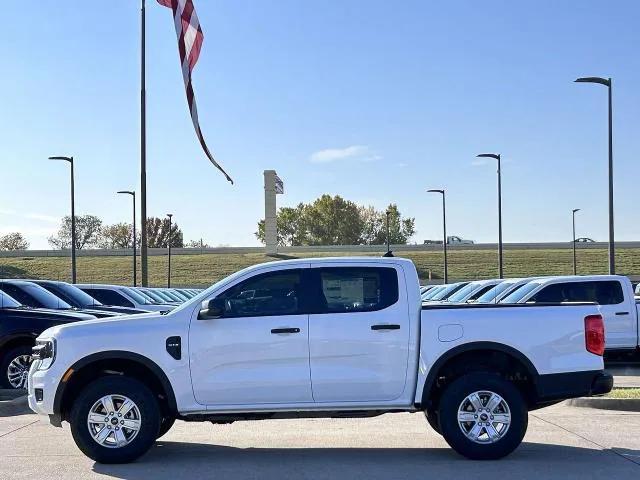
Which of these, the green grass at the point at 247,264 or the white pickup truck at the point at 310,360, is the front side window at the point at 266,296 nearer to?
the white pickup truck at the point at 310,360

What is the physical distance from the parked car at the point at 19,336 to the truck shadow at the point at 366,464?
4405 mm

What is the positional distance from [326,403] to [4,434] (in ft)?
13.5

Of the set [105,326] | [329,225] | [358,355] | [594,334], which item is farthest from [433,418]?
[329,225]

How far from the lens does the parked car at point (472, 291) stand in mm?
21859

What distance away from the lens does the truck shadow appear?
764 cm

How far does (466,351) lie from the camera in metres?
8.26

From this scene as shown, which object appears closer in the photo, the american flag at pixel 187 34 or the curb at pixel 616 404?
the curb at pixel 616 404

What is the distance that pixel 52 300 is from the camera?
49.2ft

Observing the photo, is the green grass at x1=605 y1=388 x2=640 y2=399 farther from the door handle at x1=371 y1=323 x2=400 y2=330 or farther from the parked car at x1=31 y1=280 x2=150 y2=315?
the parked car at x1=31 y1=280 x2=150 y2=315

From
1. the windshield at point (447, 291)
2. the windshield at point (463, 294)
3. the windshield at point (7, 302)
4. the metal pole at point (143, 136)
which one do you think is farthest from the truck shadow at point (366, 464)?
the metal pole at point (143, 136)

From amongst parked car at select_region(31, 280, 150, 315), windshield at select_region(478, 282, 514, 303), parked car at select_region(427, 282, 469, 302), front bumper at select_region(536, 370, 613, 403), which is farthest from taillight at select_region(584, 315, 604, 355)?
parked car at select_region(427, 282, 469, 302)

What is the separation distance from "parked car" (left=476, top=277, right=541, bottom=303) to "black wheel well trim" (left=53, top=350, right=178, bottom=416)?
11.2 meters

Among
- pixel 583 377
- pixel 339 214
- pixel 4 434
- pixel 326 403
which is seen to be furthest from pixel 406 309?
pixel 339 214

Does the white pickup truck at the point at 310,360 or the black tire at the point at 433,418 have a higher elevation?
the white pickup truck at the point at 310,360
